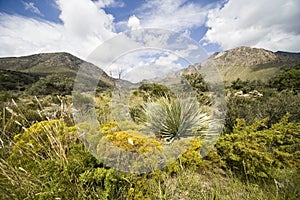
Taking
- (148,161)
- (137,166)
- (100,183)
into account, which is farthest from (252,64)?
(100,183)

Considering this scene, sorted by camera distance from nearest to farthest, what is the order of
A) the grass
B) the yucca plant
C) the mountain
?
1. the grass
2. the yucca plant
3. the mountain

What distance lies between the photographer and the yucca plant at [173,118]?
3.84 metres

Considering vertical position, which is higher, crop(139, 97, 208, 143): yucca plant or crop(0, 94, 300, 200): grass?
crop(139, 97, 208, 143): yucca plant

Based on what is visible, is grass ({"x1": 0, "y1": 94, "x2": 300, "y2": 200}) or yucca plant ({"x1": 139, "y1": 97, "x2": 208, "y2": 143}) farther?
yucca plant ({"x1": 139, "y1": 97, "x2": 208, "y2": 143})

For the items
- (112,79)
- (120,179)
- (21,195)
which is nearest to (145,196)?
(120,179)

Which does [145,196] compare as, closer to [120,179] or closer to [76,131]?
[120,179]

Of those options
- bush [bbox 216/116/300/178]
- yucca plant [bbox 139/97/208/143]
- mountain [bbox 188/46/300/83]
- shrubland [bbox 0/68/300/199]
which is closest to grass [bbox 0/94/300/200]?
shrubland [bbox 0/68/300/199]

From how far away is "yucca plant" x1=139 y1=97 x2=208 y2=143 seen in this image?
384cm

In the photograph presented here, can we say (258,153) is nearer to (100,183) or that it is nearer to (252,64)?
(100,183)

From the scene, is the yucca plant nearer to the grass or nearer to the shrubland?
the shrubland

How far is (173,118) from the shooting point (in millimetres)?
3979

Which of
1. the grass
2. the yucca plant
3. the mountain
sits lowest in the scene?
the grass

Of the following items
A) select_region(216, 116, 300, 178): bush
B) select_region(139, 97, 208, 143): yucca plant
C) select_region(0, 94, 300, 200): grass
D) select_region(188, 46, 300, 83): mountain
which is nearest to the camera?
select_region(0, 94, 300, 200): grass

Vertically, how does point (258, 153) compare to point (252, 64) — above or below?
below
